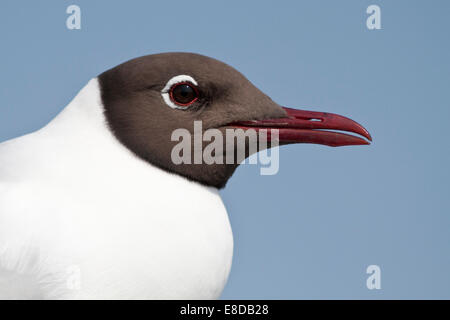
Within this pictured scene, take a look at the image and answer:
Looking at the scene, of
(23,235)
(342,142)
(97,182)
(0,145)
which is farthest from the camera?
(342,142)

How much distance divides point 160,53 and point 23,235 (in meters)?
1.13

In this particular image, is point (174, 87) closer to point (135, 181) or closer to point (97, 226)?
point (135, 181)

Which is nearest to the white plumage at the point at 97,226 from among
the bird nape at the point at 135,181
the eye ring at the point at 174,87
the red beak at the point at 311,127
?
the bird nape at the point at 135,181

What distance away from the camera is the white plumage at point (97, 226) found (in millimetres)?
2389

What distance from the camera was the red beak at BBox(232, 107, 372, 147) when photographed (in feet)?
10.3

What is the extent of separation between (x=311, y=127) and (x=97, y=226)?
1298 mm

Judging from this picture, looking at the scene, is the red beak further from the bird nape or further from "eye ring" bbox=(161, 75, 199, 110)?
"eye ring" bbox=(161, 75, 199, 110)

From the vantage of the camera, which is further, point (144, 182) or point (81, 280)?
point (144, 182)

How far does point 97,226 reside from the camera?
2412 millimetres

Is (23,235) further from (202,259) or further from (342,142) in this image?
(342,142)

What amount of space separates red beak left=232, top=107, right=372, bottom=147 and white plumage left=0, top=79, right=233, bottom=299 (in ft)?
1.93

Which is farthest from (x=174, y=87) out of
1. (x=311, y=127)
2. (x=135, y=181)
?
(x=311, y=127)

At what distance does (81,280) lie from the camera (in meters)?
2.41
